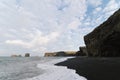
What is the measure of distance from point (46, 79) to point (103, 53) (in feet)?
139

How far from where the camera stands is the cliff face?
4628 centimetres

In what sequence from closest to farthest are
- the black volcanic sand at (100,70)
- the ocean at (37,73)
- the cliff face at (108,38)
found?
the black volcanic sand at (100,70), the ocean at (37,73), the cliff face at (108,38)

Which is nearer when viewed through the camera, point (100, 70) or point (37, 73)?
point (100, 70)

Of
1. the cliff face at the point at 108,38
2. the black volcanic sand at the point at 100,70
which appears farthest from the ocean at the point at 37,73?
the cliff face at the point at 108,38

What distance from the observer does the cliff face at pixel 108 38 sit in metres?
46.3

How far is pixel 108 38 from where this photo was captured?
48.3 meters

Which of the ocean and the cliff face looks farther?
the cliff face

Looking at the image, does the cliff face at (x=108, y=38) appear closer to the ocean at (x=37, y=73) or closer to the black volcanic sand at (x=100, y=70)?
the ocean at (x=37, y=73)

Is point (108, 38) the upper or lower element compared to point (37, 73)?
upper

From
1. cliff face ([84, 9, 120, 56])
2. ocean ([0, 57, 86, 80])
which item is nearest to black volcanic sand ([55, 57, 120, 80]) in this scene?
ocean ([0, 57, 86, 80])

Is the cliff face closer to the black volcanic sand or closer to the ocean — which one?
the ocean

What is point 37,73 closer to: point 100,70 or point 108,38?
point 100,70

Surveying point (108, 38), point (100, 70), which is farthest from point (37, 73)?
point (108, 38)

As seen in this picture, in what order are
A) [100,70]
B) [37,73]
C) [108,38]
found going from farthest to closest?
[108,38]
[37,73]
[100,70]
